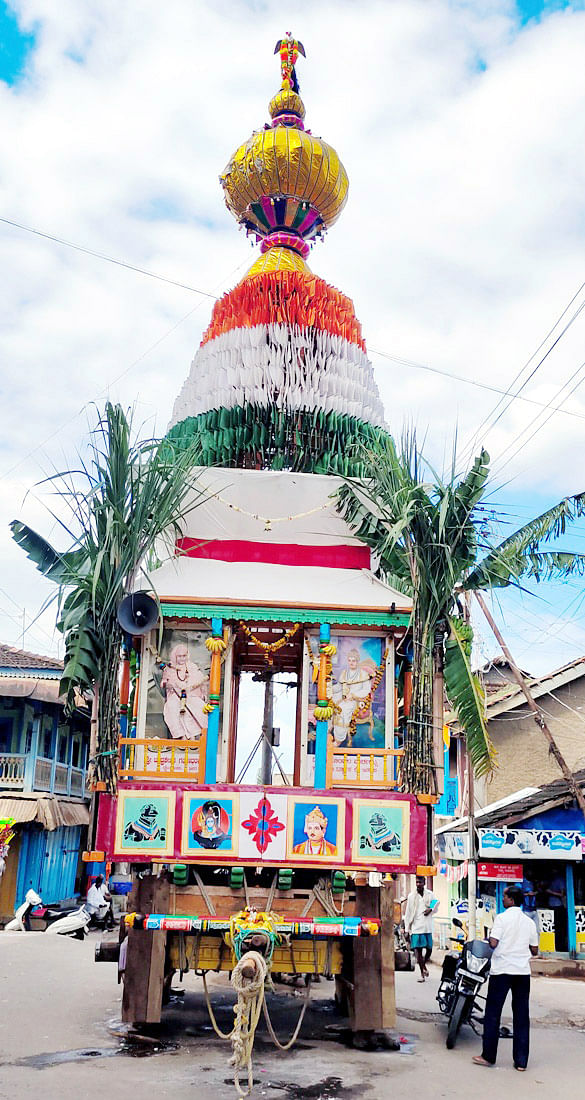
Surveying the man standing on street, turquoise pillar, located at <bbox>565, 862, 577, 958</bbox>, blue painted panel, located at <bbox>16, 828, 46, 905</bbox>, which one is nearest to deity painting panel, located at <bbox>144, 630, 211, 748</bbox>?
the man standing on street

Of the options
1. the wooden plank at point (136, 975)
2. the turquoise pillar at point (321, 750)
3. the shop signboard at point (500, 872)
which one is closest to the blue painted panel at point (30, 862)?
the shop signboard at point (500, 872)

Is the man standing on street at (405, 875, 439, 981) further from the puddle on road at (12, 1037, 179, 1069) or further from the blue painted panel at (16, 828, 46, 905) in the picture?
the blue painted panel at (16, 828, 46, 905)

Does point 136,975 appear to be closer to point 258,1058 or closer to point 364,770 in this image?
point 258,1058

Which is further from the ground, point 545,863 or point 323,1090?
point 545,863

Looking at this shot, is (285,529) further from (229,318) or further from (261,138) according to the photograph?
(261,138)

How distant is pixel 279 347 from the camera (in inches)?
520

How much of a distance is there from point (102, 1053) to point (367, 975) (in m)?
2.37

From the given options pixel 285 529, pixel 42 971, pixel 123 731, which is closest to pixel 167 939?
pixel 123 731

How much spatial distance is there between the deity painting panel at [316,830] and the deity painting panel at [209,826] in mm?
486

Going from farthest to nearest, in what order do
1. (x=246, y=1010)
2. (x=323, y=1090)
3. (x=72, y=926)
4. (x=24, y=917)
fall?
1. (x=24, y=917)
2. (x=72, y=926)
3. (x=323, y=1090)
4. (x=246, y=1010)

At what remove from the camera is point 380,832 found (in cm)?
810

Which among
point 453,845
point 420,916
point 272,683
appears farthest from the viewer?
point 453,845

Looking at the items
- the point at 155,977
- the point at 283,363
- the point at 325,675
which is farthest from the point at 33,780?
the point at 325,675

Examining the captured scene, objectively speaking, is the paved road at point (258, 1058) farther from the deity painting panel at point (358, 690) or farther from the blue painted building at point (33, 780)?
the blue painted building at point (33, 780)
